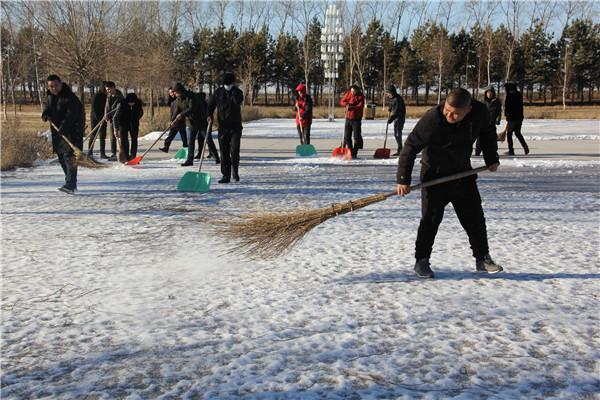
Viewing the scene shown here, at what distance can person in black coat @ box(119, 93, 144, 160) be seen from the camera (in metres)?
12.8

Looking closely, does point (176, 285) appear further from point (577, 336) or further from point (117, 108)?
point (117, 108)

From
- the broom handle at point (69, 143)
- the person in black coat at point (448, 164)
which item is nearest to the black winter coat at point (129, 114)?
the broom handle at point (69, 143)

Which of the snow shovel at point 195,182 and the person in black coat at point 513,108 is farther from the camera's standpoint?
the person in black coat at point 513,108

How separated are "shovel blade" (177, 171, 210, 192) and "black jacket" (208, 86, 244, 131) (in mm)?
893

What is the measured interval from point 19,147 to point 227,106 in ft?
18.5

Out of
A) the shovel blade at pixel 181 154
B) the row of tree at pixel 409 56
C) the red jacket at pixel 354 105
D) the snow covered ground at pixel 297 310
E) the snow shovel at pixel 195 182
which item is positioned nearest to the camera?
the snow covered ground at pixel 297 310

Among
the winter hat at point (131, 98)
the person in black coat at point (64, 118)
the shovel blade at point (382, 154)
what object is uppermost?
the winter hat at point (131, 98)

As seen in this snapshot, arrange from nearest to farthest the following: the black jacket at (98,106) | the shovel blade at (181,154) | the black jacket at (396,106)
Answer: the black jacket at (98,106) < the shovel blade at (181,154) < the black jacket at (396,106)

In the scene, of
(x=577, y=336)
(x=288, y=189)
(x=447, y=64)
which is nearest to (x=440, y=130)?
(x=577, y=336)

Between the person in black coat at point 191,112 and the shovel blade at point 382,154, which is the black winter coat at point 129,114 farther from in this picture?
the shovel blade at point 382,154

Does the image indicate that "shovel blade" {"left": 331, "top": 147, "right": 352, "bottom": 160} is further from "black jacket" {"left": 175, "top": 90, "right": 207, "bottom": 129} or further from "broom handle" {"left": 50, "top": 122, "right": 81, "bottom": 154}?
"broom handle" {"left": 50, "top": 122, "right": 81, "bottom": 154}

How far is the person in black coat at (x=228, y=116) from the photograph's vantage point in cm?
959

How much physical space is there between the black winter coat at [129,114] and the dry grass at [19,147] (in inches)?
82.4

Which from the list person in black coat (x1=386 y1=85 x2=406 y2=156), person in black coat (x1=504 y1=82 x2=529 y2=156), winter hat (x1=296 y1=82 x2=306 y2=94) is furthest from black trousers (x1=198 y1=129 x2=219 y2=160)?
person in black coat (x1=504 y1=82 x2=529 y2=156)
